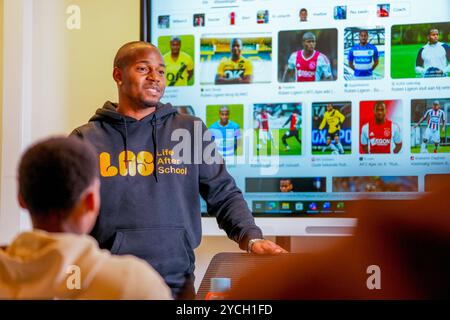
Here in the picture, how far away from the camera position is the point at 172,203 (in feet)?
6.43

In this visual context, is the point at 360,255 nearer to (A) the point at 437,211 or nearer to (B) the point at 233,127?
(A) the point at 437,211

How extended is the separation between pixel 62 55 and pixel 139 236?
4.10ft

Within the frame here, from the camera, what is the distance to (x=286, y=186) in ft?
8.47

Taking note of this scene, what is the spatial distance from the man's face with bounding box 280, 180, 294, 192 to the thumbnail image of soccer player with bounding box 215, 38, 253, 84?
46 centimetres

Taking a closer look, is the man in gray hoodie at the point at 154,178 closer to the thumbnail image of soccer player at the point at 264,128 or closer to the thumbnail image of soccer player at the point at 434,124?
the thumbnail image of soccer player at the point at 264,128

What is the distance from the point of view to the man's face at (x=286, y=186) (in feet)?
8.46

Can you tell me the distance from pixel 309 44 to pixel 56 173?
1.96m

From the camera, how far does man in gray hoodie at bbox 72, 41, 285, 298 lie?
190cm

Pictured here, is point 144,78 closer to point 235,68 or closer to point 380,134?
point 235,68

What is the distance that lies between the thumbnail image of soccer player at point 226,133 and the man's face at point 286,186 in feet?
0.80

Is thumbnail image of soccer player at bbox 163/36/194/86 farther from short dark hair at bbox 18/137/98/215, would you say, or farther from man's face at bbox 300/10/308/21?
short dark hair at bbox 18/137/98/215

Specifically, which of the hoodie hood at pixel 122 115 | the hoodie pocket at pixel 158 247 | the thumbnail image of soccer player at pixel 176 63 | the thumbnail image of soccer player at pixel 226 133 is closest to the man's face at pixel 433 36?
the thumbnail image of soccer player at pixel 226 133

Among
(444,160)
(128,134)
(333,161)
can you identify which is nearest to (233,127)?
(333,161)

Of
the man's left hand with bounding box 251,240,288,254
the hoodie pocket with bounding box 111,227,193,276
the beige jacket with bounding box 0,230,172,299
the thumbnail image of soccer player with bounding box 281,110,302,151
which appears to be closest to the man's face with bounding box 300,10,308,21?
the thumbnail image of soccer player with bounding box 281,110,302,151
